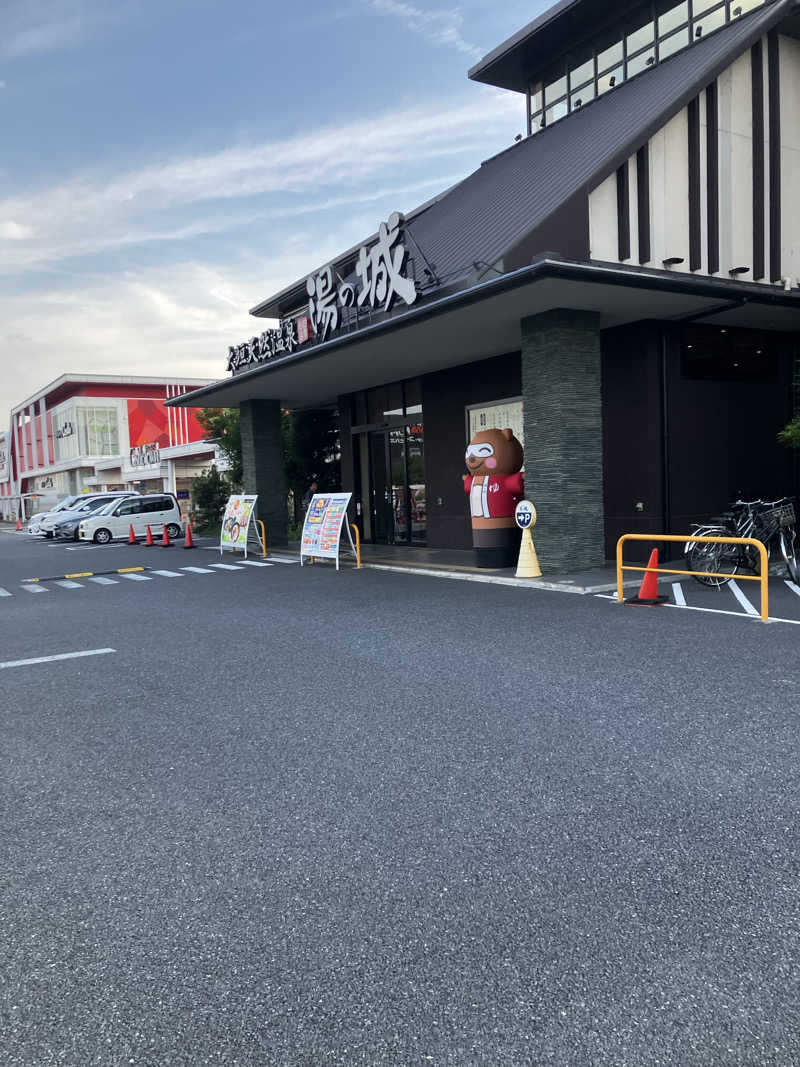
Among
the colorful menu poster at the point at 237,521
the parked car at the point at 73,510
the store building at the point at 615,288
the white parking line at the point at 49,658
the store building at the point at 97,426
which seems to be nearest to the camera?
the white parking line at the point at 49,658

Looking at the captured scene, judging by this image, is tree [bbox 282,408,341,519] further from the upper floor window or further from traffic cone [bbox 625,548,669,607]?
traffic cone [bbox 625,548,669,607]

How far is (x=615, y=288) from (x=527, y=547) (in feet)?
13.3

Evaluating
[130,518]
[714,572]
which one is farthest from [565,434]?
[130,518]

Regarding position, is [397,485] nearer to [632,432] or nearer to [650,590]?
[632,432]

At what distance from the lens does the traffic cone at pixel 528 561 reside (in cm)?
1230

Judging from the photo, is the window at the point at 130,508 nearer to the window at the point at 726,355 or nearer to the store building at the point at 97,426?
the window at the point at 726,355

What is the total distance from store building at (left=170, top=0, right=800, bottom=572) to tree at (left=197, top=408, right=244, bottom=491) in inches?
404

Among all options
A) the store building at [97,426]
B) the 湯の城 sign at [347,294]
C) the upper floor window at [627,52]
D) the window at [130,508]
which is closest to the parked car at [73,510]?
the window at [130,508]

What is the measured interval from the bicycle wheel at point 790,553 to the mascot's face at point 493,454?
4491mm

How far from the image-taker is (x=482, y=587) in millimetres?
12039

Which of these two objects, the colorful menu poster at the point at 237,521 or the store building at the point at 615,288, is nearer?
the store building at the point at 615,288

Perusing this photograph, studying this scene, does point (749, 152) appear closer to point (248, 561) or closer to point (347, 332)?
point (347, 332)

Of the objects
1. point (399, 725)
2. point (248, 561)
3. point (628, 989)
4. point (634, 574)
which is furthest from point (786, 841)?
point (248, 561)

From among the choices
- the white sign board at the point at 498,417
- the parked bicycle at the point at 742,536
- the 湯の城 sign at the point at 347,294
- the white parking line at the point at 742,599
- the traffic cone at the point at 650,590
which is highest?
the 湯の城 sign at the point at 347,294
